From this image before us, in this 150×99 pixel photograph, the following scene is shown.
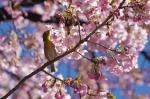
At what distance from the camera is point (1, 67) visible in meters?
8.18

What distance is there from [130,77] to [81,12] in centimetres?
894

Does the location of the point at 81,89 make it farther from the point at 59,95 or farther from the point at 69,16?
the point at 69,16

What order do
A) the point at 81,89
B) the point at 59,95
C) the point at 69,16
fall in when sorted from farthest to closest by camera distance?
the point at 59,95 → the point at 69,16 → the point at 81,89

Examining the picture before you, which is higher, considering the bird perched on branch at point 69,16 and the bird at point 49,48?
the bird perched on branch at point 69,16

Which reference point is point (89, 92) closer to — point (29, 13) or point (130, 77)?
point (29, 13)

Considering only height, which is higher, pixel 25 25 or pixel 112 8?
pixel 25 25

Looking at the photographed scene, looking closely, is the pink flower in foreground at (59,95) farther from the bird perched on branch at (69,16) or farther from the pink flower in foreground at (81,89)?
the bird perched on branch at (69,16)

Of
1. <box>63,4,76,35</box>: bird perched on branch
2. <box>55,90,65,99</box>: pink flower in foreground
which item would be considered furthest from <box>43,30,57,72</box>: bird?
<box>55,90,65,99</box>: pink flower in foreground

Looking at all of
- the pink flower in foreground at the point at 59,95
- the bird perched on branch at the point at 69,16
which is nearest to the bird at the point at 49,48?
the bird perched on branch at the point at 69,16

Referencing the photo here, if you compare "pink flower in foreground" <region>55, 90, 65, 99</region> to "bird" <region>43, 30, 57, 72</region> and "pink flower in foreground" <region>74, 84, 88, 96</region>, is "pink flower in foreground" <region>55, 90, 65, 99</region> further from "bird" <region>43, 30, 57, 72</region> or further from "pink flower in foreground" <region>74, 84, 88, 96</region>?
"bird" <region>43, 30, 57, 72</region>

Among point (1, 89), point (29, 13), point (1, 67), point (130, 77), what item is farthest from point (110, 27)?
point (130, 77)

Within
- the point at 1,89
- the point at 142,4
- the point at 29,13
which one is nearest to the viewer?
the point at 142,4

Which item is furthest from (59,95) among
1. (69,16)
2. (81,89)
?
(69,16)

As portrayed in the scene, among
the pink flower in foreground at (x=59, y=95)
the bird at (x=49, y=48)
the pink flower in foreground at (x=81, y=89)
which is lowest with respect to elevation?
the pink flower in foreground at (x=81, y=89)
